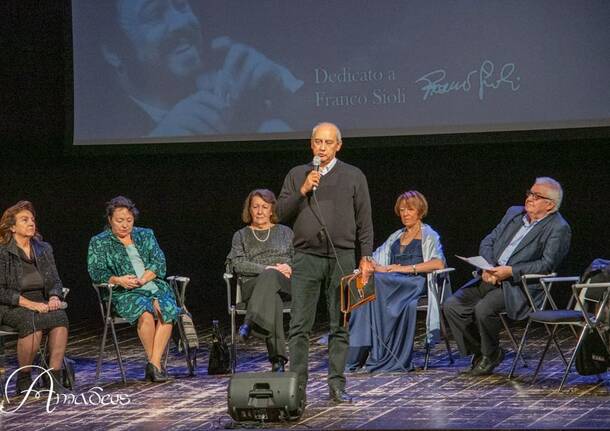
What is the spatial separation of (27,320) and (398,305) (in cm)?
209

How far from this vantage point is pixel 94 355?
683 centimetres

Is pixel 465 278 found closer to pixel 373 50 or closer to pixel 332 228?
pixel 373 50

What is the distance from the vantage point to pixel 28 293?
5781 mm

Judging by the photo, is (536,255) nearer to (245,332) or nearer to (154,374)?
(245,332)

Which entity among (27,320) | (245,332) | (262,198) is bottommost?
(245,332)

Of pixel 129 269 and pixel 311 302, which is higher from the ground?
pixel 129 269

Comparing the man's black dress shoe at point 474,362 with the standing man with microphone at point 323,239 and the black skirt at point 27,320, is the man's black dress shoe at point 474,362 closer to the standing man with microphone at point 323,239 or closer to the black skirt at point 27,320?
the standing man with microphone at point 323,239

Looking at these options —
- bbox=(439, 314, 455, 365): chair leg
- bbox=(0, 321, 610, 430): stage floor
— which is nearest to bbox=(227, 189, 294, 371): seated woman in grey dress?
bbox=(0, 321, 610, 430): stage floor

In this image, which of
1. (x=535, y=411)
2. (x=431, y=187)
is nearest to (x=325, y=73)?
(x=431, y=187)

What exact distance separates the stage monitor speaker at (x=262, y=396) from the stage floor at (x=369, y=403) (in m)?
0.10

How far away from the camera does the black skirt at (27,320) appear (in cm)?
559

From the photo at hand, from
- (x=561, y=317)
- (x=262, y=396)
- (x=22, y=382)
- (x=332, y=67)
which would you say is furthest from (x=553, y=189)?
(x=22, y=382)

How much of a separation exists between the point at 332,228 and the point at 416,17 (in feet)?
11.0

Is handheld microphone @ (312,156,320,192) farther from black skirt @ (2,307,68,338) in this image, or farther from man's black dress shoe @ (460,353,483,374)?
black skirt @ (2,307,68,338)
